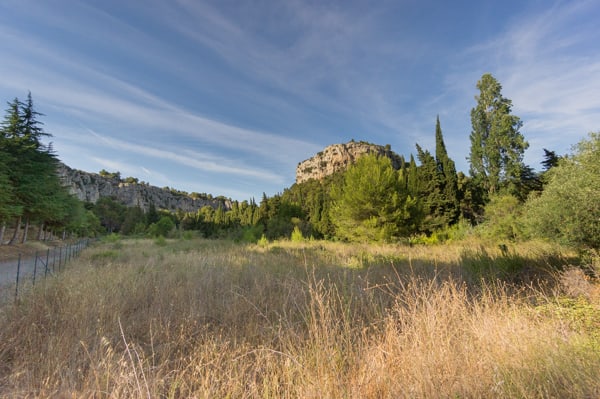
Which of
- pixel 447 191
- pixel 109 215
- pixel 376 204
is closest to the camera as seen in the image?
pixel 376 204

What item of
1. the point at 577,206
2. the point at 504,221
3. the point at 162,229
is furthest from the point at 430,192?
the point at 162,229

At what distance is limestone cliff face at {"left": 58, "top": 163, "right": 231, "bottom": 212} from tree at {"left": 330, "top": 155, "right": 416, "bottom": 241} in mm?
78028

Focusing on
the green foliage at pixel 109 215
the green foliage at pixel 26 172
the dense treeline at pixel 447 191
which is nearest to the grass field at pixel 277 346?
the dense treeline at pixel 447 191

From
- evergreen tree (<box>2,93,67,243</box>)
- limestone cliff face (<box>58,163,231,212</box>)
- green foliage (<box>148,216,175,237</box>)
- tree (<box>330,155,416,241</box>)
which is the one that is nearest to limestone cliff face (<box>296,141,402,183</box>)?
limestone cliff face (<box>58,163,231,212</box>)

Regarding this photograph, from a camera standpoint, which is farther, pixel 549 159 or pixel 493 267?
pixel 549 159

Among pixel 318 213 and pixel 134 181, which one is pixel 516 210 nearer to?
pixel 318 213

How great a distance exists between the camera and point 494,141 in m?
20.5

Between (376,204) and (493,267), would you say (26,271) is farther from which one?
(376,204)

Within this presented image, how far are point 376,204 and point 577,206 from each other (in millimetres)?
10097

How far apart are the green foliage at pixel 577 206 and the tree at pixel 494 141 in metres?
15.0

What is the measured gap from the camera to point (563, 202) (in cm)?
659

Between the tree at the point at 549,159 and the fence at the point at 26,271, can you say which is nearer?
the fence at the point at 26,271

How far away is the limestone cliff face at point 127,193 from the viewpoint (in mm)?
74812

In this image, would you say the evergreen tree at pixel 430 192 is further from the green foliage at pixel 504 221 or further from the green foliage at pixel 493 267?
the green foliage at pixel 493 267
